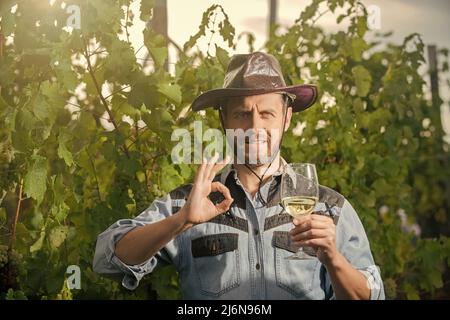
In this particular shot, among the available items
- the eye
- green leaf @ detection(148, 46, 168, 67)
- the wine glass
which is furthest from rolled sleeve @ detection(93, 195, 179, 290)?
green leaf @ detection(148, 46, 168, 67)

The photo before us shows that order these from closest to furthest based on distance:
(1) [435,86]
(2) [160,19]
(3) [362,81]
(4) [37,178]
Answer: (4) [37,178]
(2) [160,19]
(3) [362,81]
(1) [435,86]

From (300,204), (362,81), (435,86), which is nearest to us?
(300,204)

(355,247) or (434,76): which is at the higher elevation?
(434,76)

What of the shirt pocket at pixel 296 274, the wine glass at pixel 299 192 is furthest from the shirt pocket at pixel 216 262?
the wine glass at pixel 299 192

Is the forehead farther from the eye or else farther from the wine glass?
the wine glass

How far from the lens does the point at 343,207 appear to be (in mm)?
2994

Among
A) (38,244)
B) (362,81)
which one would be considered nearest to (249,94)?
(38,244)

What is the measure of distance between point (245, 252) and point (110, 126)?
1087 millimetres

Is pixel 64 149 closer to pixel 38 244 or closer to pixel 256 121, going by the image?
pixel 38 244

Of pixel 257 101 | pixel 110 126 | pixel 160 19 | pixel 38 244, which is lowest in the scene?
pixel 38 244

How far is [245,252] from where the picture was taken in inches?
116

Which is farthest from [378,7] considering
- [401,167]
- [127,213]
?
[127,213]

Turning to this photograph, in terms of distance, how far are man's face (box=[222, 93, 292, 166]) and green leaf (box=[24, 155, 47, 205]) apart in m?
0.70

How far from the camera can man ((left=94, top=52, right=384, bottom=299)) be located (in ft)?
9.44
